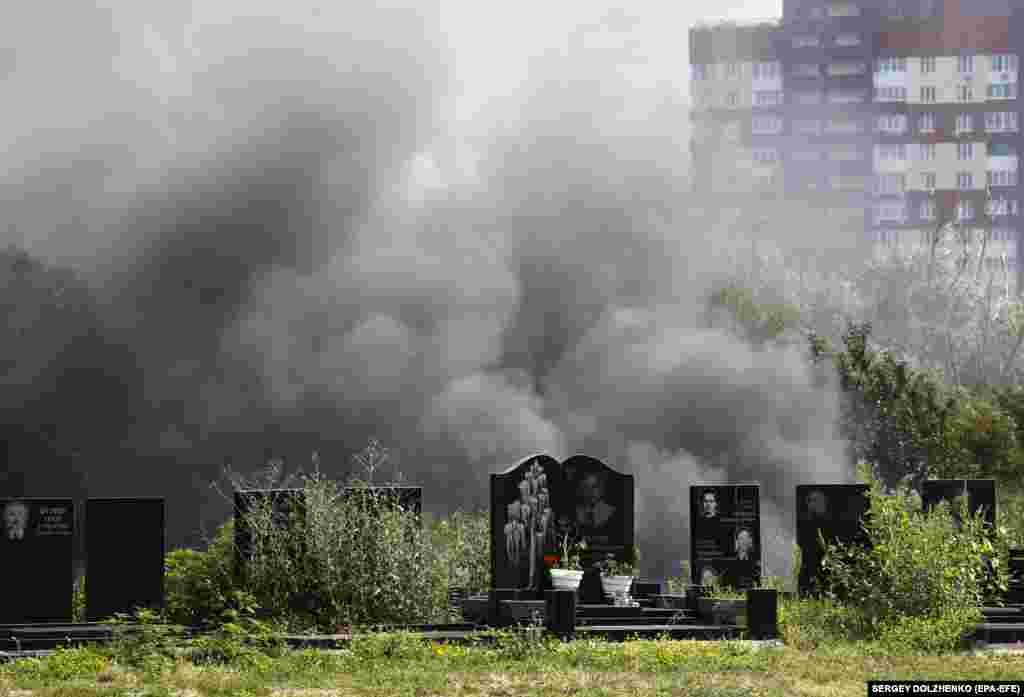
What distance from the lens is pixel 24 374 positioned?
38125mm

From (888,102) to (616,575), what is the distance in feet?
220

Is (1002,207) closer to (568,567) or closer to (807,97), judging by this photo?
(807,97)

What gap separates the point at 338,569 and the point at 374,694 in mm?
5081

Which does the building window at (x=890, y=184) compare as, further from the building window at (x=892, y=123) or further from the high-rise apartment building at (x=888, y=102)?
the building window at (x=892, y=123)

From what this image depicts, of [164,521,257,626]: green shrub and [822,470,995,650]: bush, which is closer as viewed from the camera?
[822,470,995,650]: bush

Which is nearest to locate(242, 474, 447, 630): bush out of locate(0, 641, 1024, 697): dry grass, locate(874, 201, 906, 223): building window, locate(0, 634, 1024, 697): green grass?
locate(0, 634, 1024, 697): green grass

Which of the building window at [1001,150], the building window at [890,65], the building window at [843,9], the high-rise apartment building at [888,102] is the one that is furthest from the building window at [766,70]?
the building window at [1001,150]

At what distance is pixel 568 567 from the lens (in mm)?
19812

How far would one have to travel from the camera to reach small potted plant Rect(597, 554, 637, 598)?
19.6 m

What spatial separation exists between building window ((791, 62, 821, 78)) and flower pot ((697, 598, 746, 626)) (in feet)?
215

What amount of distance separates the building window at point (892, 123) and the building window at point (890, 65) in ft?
7.86

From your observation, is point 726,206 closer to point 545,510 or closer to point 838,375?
point 838,375

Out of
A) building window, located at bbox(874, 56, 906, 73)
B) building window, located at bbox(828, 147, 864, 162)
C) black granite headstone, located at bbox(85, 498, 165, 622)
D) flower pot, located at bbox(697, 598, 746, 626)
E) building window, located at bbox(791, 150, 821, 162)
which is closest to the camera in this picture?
flower pot, located at bbox(697, 598, 746, 626)

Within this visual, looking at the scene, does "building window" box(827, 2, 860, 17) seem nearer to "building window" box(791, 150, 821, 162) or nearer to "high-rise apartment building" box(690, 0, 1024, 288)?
"high-rise apartment building" box(690, 0, 1024, 288)
